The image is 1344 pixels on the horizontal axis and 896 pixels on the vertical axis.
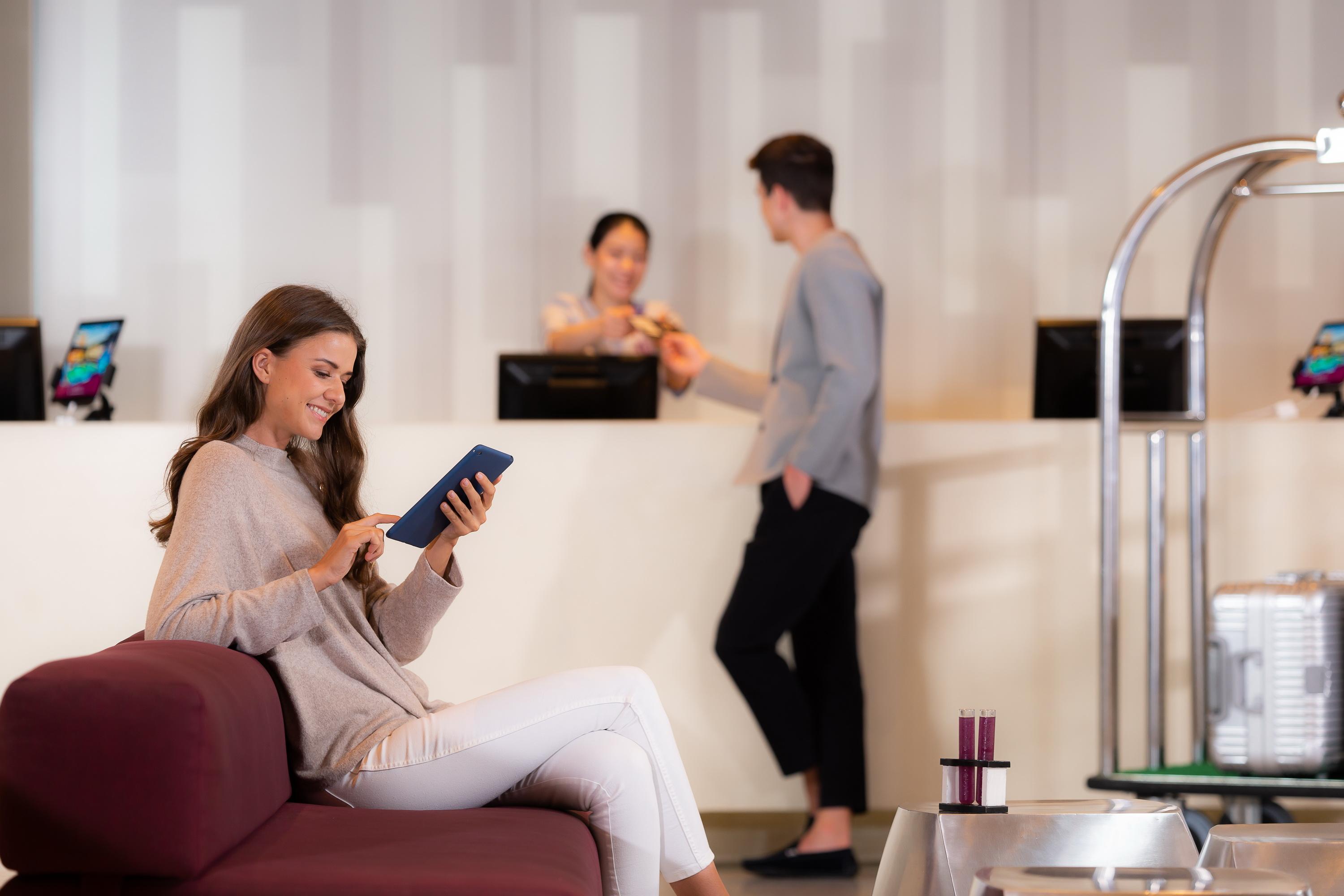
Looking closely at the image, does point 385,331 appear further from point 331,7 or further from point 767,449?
point 767,449

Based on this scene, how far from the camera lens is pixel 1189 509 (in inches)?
111

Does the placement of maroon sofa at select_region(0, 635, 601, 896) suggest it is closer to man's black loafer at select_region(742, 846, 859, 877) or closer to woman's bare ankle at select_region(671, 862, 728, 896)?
woman's bare ankle at select_region(671, 862, 728, 896)

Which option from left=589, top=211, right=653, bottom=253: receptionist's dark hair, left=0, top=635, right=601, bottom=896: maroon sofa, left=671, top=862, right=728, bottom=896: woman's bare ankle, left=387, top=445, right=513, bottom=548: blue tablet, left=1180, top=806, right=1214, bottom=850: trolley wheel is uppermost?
left=589, top=211, right=653, bottom=253: receptionist's dark hair

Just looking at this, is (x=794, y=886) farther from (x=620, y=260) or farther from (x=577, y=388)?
(x=620, y=260)

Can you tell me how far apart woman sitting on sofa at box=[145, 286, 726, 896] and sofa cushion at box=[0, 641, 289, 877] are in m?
0.25

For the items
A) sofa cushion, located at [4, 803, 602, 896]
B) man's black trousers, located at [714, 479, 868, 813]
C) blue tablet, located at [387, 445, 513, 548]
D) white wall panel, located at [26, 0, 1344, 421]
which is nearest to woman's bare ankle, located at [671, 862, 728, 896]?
sofa cushion, located at [4, 803, 602, 896]

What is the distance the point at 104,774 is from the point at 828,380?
180cm

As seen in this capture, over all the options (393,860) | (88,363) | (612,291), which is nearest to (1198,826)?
(393,860)

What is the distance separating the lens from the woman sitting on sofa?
1.53m

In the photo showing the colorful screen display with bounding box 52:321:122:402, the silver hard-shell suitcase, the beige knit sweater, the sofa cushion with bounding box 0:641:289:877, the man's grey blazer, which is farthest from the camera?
the colorful screen display with bounding box 52:321:122:402

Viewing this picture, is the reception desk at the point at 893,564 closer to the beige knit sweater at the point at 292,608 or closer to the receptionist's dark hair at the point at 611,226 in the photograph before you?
the beige knit sweater at the point at 292,608

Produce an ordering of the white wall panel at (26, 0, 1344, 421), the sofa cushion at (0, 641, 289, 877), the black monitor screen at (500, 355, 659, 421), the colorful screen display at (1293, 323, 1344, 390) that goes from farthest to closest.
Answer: the white wall panel at (26, 0, 1344, 421) < the colorful screen display at (1293, 323, 1344, 390) < the black monitor screen at (500, 355, 659, 421) < the sofa cushion at (0, 641, 289, 877)

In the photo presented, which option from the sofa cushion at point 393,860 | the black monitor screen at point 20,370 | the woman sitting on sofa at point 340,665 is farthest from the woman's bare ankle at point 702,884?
the black monitor screen at point 20,370

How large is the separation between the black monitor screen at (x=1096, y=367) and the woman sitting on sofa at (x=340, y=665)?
75.3 inches
